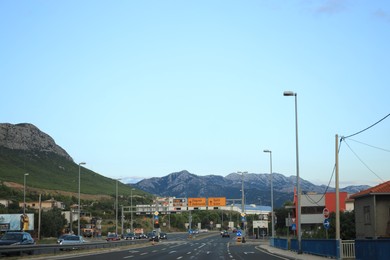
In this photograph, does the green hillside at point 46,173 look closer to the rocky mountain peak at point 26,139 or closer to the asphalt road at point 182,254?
the rocky mountain peak at point 26,139

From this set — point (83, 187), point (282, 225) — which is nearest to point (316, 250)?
point (282, 225)

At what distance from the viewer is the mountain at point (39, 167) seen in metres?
148

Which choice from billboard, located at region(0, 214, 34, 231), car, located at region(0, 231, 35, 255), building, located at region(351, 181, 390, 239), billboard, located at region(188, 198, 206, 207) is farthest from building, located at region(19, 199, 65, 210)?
building, located at region(351, 181, 390, 239)

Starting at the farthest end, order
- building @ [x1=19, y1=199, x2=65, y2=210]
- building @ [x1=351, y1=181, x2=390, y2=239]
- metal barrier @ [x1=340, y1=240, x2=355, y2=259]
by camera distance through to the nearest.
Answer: building @ [x1=19, y1=199, x2=65, y2=210] → building @ [x1=351, y1=181, x2=390, y2=239] → metal barrier @ [x1=340, y1=240, x2=355, y2=259]

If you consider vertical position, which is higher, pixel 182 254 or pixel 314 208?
pixel 314 208

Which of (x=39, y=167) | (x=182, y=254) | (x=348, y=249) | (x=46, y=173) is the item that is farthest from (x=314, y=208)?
(x=39, y=167)

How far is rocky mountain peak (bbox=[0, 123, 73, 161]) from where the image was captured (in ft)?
577

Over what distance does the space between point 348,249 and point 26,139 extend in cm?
16379

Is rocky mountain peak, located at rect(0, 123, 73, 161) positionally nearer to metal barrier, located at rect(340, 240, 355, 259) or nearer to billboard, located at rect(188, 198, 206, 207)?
billboard, located at rect(188, 198, 206, 207)

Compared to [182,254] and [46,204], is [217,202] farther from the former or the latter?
[182,254]

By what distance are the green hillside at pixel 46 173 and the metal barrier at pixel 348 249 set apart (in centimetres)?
11715

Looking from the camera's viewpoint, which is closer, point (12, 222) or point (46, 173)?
point (12, 222)

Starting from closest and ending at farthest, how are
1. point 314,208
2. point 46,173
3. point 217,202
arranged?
point 217,202 → point 314,208 → point 46,173

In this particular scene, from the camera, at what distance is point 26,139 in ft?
606
